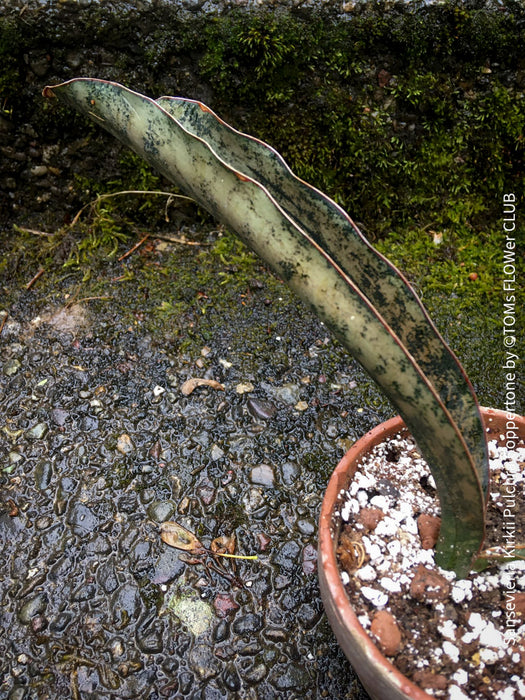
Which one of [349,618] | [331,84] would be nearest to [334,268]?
[349,618]

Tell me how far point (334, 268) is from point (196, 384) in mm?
909

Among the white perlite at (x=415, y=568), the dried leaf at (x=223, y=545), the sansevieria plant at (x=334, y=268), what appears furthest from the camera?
the dried leaf at (x=223, y=545)

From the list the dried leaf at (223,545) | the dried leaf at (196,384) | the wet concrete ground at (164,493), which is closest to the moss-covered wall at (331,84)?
the wet concrete ground at (164,493)

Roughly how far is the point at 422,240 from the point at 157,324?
0.91 metres

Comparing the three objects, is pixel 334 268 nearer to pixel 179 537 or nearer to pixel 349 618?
pixel 349 618

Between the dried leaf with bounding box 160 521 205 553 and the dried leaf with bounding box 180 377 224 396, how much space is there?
0.38 m

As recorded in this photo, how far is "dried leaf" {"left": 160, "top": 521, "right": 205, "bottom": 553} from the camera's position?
49.0 inches

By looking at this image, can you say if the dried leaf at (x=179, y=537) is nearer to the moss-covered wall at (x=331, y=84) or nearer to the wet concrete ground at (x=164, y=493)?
the wet concrete ground at (x=164, y=493)

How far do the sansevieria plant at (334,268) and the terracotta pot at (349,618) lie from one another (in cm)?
19

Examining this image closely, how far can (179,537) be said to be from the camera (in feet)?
4.13

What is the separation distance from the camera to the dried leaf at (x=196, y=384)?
4.99 feet

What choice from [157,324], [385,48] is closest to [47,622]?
[157,324]

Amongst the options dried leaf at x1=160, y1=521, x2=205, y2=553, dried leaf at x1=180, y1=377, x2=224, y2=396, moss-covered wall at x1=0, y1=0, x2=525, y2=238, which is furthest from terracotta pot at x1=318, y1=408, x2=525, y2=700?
moss-covered wall at x1=0, y1=0, x2=525, y2=238

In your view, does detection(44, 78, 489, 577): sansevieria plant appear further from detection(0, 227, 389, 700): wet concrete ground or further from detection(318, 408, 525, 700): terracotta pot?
detection(0, 227, 389, 700): wet concrete ground
